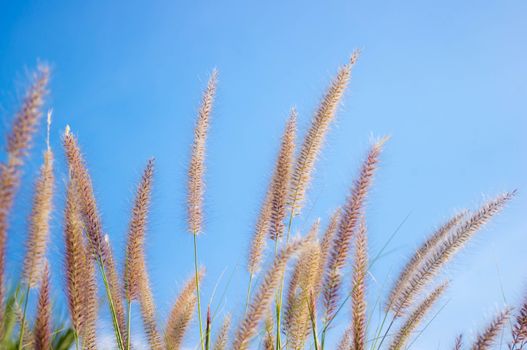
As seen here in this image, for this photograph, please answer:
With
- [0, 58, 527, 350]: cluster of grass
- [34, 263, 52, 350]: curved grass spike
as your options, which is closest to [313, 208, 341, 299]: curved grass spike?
Answer: [0, 58, 527, 350]: cluster of grass

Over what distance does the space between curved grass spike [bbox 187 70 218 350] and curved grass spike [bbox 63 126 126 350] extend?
59cm

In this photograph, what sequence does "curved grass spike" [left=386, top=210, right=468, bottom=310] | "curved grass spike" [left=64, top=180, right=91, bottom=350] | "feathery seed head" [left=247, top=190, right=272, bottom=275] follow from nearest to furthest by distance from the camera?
"curved grass spike" [left=64, top=180, right=91, bottom=350] < "curved grass spike" [left=386, top=210, right=468, bottom=310] < "feathery seed head" [left=247, top=190, right=272, bottom=275]

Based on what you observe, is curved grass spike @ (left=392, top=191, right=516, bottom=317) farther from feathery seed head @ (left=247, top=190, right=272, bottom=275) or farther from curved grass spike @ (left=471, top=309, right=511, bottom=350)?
feathery seed head @ (left=247, top=190, right=272, bottom=275)

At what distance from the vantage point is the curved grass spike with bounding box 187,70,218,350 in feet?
13.8

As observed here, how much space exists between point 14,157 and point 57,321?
3.60m

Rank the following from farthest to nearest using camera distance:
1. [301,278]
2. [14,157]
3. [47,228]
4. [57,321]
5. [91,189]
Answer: [57,321] < [91,189] < [301,278] < [47,228] < [14,157]

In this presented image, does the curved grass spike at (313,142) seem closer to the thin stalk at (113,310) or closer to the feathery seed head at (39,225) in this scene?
the thin stalk at (113,310)

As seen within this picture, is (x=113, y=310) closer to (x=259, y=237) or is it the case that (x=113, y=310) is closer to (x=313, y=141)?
(x=259, y=237)

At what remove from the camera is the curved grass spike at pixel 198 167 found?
4.20 meters

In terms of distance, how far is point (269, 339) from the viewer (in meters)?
3.47

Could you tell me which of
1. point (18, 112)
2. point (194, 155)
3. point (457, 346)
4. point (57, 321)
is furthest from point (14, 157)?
point (57, 321)

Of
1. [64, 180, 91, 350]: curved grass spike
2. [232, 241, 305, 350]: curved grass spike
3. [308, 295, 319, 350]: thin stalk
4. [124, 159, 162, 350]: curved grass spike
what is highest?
[124, 159, 162, 350]: curved grass spike

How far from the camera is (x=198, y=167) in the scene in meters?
4.21

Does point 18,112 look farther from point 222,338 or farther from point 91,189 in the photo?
point 222,338
